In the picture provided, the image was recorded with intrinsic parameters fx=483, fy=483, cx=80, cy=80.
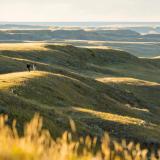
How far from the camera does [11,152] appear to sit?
6863 mm

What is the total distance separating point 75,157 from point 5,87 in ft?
135

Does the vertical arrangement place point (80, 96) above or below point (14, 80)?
below

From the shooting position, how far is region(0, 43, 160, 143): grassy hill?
130 ft

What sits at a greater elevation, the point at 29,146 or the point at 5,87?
the point at 29,146

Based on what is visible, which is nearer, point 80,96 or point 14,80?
point 14,80

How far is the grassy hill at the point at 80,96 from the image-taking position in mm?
39625

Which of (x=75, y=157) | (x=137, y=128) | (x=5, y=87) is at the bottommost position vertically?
(x=137, y=128)

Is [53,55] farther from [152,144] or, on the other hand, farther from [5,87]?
[152,144]

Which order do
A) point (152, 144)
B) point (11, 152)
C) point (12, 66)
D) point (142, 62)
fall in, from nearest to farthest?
1. point (11, 152)
2. point (152, 144)
3. point (12, 66)
4. point (142, 62)

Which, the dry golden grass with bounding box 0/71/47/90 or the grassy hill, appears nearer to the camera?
the grassy hill

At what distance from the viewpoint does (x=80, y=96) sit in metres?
59.9

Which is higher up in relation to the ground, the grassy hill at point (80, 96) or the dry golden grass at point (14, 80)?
the dry golden grass at point (14, 80)

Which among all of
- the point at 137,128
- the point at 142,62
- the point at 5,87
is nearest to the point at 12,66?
the point at 5,87

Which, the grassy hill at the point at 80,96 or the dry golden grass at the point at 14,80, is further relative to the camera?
the dry golden grass at the point at 14,80
